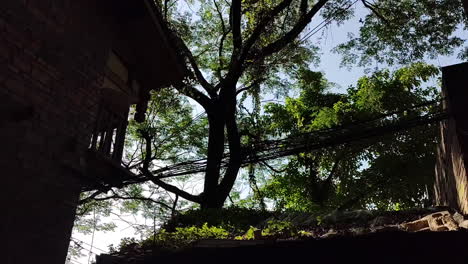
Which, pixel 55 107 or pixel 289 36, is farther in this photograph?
pixel 289 36

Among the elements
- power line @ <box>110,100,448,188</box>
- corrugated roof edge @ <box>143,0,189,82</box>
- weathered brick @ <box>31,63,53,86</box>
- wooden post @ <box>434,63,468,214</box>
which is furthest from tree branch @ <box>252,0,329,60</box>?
weathered brick @ <box>31,63,53,86</box>

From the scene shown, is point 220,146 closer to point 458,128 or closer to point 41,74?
point 41,74

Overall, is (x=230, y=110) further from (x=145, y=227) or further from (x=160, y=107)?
(x=145, y=227)

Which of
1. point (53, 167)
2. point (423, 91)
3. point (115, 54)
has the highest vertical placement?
point (423, 91)

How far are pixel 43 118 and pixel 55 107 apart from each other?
34 centimetres

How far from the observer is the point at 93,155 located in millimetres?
6664

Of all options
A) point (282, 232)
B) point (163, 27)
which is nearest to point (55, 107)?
point (163, 27)

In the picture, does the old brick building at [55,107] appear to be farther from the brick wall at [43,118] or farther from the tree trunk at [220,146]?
the tree trunk at [220,146]

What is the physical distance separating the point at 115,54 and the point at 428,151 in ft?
40.2

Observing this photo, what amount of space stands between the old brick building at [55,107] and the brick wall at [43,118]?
0.5 inches

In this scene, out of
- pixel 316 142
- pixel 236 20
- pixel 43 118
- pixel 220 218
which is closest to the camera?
pixel 43 118

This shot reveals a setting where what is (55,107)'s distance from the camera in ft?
19.5

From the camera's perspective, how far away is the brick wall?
504 centimetres

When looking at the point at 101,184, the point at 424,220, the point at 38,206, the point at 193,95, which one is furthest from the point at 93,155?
the point at 193,95
